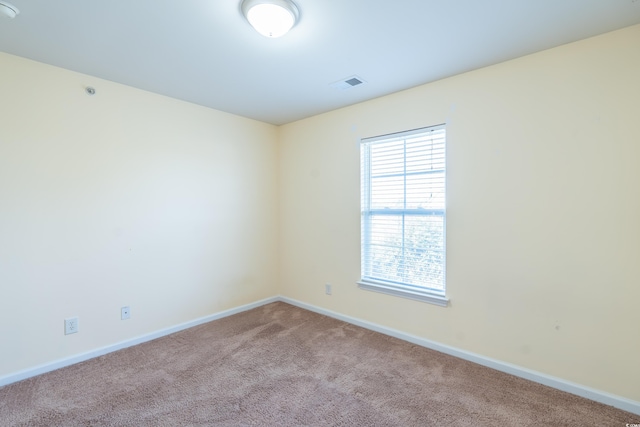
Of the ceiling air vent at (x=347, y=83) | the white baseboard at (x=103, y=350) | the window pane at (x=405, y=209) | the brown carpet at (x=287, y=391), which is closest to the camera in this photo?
the brown carpet at (x=287, y=391)

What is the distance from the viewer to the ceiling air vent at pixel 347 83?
2684 millimetres

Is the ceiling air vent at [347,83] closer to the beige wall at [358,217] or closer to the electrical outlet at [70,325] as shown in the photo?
the beige wall at [358,217]

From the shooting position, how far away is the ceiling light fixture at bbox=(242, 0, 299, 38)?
1675 millimetres

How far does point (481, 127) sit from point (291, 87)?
1.74m

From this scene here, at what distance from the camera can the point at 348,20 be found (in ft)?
6.12

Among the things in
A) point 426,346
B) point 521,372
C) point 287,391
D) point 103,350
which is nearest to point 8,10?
point 103,350

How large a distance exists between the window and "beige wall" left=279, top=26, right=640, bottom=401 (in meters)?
0.11

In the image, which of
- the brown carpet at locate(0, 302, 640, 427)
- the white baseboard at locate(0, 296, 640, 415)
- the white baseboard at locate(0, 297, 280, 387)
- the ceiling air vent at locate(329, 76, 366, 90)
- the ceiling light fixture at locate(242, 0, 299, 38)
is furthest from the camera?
the ceiling air vent at locate(329, 76, 366, 90)

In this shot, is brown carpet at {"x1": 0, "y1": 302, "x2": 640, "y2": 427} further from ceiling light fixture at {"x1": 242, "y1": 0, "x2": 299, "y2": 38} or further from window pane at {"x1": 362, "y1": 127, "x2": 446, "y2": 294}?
ceiling light fixture at {"x1": 242, "y1": 0, "x2": 299, "y2": 38}

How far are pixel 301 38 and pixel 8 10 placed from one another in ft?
5.65

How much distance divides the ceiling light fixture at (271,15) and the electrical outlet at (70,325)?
2.76 meters

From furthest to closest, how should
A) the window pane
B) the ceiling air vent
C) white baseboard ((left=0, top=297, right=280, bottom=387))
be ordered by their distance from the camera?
the window pane
the ceiling air vent
white baseboard ((left=0, top=297, right=280, bottom=387))

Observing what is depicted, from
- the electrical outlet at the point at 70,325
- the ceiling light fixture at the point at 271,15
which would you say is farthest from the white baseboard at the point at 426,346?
the ceiling light fixture at the point at 271,15

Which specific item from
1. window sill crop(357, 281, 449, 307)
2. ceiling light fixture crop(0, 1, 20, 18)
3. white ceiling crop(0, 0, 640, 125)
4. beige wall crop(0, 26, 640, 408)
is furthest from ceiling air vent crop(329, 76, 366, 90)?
ceiling light fixture crop(0, 1, 20, 18)
